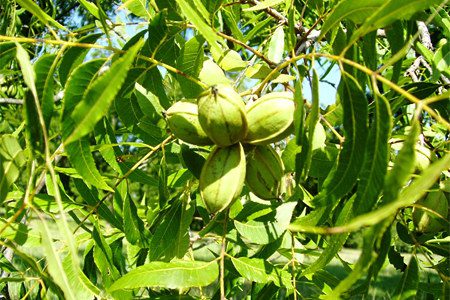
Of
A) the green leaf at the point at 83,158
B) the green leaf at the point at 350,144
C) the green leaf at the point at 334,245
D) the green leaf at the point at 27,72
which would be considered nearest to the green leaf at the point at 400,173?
the green leaf at the point at 350,144

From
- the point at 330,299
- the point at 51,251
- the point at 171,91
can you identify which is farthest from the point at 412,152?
the point at 171,91

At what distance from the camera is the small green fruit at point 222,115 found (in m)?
1.21

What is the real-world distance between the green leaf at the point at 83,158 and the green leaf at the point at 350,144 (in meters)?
0.58

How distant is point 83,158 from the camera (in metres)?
1.28

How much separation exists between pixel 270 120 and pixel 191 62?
1.31 ft

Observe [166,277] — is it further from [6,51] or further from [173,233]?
[6,51]

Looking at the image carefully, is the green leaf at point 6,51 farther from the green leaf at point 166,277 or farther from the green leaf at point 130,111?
the green leaf at point 166,277

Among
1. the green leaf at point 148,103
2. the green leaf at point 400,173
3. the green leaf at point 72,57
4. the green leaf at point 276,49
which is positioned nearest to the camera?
the green leaf at point 400,173

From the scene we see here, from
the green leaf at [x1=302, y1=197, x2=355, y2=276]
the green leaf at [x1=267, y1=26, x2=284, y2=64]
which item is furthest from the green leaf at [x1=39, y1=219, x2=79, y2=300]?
the green leaf at [x1=267, y1=26, x2=284, y2=64]

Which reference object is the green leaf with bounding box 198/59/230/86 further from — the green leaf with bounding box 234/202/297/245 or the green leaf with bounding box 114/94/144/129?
the green leaf with bounding box 234/202/297/245

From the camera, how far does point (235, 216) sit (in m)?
1.68

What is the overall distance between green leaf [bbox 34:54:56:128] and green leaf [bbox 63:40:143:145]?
21 cm

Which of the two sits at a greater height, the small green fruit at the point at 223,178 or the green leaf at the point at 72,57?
the green leaf at the point at 72,57

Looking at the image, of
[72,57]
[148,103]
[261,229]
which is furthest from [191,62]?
[261,229]
